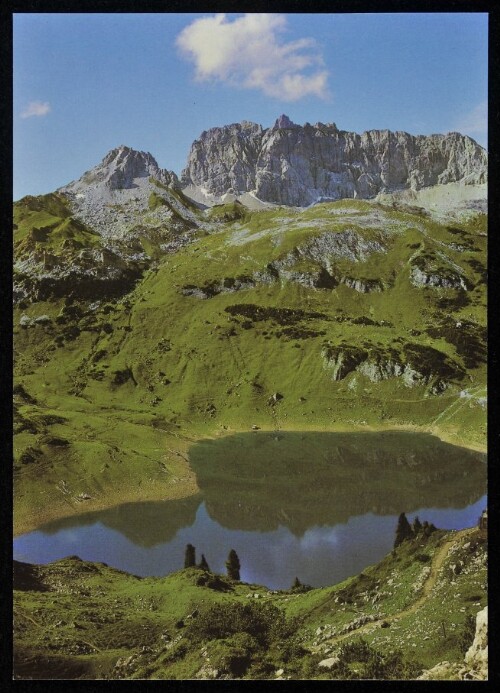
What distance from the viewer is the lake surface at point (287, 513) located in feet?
233

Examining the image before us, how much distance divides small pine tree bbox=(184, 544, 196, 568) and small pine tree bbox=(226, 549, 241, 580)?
14.5 ft

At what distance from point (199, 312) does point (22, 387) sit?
53.1 meters

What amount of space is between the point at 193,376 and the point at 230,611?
8843cm

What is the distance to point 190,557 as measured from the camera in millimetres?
71500

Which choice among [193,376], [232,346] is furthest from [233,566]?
[232,346]

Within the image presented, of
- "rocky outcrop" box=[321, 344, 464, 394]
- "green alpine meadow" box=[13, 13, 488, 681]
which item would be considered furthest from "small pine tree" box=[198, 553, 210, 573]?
"rocky outcrop" box=[321, 344, 464, 394]

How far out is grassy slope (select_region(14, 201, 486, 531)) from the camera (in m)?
93.8

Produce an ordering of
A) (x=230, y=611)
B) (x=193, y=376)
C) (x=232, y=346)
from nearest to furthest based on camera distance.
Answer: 1. (x=230, y=611)
2. (x=193, y=376)
3. (x=232, y=346)

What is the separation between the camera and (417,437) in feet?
383

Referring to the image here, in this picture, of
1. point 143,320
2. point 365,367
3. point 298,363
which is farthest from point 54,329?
point 365,367

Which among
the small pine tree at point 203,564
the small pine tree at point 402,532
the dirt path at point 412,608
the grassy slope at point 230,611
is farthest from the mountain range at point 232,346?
the dirt path at point 412,608

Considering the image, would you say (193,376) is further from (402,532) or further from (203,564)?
(402,532)

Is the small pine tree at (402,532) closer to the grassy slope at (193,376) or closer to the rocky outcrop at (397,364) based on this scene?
the grassy slope at (193,376)
